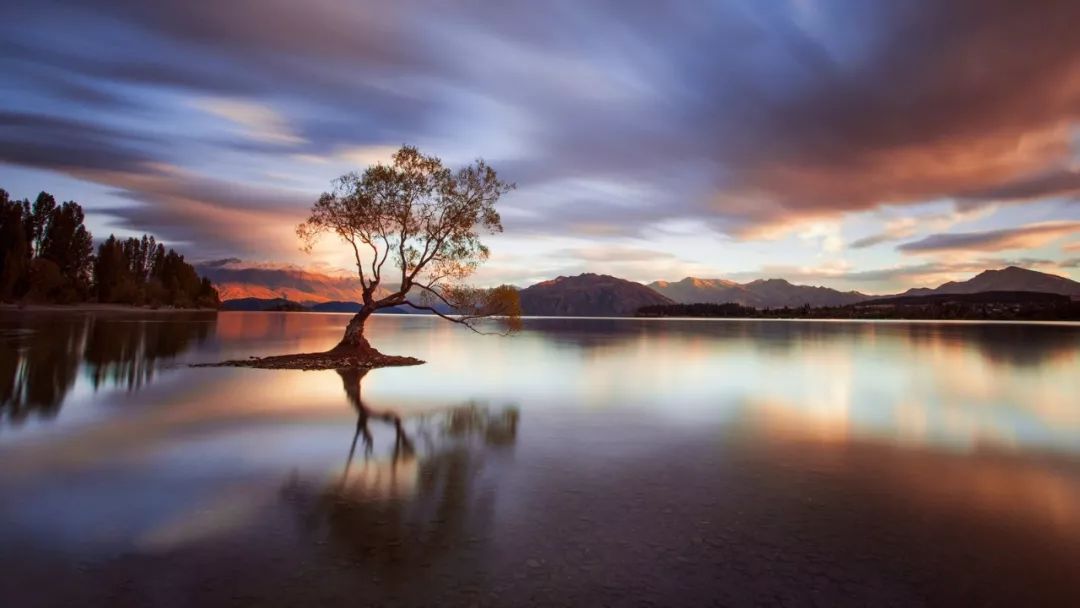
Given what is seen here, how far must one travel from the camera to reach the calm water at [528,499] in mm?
8227

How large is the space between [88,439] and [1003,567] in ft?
75.0

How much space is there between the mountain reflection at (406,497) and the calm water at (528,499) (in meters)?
0.06

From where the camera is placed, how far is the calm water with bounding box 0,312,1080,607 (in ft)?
27.0

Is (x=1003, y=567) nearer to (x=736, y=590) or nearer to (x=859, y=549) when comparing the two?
(x=859, y=549)

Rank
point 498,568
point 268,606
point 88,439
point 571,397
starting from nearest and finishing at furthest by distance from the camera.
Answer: point 268,606
point 498,568
point 88,439
point 571,397

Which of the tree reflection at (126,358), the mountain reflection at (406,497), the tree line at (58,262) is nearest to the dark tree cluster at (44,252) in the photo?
the tree line at (58,262)

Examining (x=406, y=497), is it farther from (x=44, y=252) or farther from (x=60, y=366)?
(x=44, y=252)

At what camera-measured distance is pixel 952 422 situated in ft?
74.6

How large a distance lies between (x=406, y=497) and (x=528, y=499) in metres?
2.63

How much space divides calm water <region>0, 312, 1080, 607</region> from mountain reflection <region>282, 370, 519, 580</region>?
0.21 ft

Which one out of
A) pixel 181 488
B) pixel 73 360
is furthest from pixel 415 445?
pixel 73 360

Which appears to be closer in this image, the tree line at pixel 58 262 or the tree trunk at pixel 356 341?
the tree trunk at pixel 356 341

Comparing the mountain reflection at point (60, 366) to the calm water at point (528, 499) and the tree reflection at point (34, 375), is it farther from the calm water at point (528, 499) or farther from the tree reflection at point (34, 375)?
the calm water at point (528, 499)

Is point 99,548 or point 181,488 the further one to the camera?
point 181,488
